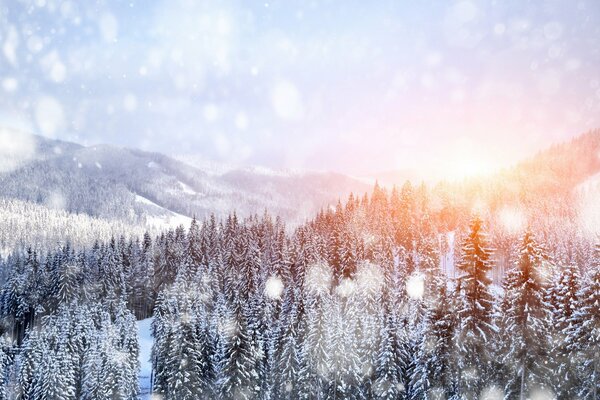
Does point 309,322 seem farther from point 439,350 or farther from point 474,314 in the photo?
point 474,314

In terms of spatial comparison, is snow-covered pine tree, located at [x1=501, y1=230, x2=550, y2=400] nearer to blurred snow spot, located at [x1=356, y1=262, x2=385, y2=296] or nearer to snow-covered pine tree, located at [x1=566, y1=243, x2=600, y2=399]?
snow-covered pine tree, located at [x1=566, y1=243, x2=600, y2=399]

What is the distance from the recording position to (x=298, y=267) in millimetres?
79938

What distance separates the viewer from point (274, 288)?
254ft

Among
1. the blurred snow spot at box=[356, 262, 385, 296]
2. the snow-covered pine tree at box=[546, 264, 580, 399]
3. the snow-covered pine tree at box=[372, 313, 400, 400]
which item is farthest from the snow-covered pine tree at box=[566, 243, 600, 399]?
the blurred snow spot at box=[356, 262, 385, 296]

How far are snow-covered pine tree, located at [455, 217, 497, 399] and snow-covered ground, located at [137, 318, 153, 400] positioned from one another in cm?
4985

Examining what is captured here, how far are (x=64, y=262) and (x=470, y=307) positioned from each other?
7539 centimetres

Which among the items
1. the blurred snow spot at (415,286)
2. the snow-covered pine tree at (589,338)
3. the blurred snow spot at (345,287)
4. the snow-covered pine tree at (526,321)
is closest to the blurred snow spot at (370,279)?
the blurred snow spot at (345,287)

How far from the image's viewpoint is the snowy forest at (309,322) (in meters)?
24.7

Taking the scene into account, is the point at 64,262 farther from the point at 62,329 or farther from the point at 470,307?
the point at 470,307

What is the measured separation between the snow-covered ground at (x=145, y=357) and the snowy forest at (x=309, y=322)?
1690mm

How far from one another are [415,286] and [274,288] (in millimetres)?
25331

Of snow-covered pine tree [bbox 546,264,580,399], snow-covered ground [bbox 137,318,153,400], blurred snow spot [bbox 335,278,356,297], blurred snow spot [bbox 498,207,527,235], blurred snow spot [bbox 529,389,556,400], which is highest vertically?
blurred snow spot [bbox 498,207,527,235]

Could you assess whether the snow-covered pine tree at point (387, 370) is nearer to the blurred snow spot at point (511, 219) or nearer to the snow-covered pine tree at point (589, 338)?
the snow-covered pine tree at point (589, 338)

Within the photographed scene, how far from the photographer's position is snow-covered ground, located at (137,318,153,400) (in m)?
62.0
